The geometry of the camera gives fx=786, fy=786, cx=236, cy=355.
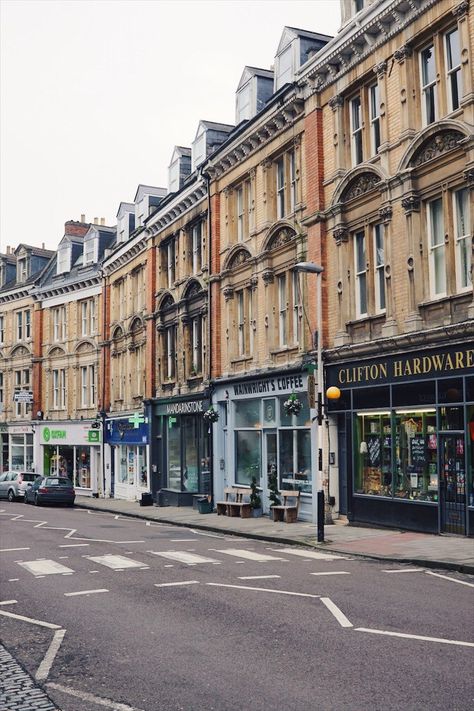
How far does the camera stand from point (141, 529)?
23.5 m

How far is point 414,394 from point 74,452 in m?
31.0

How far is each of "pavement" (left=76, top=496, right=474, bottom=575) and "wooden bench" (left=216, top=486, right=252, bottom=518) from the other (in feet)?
1.12

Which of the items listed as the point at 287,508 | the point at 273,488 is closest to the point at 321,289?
the point at 287,508

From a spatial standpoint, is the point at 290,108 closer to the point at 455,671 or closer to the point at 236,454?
the point at 236,454

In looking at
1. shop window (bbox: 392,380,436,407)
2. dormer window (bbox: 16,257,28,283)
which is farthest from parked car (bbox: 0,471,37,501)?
shop window (bbox: 392,380,436,407)

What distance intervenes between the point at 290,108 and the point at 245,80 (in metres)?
5.19

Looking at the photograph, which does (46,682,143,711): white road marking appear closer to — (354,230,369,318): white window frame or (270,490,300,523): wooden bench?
(354,230,369,318): white window frame

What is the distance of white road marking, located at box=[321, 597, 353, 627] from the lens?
9383 mm

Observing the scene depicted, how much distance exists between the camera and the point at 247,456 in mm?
27969

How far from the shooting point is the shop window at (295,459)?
23.9m

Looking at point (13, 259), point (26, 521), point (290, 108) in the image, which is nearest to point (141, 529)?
point (26, 521)

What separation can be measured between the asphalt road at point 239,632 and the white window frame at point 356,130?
Answer: 11.5 m

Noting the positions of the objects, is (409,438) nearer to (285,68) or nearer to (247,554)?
(247,554)

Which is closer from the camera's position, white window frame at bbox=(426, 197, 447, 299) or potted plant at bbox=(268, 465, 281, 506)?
white window frame at bbox=(426, 197, 447, 299)
